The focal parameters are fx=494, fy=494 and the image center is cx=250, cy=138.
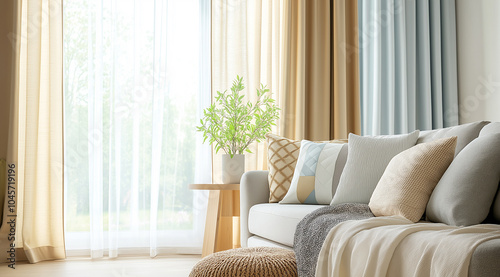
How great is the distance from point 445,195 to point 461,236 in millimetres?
466

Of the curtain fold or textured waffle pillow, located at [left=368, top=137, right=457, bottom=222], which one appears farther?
the curtain fold

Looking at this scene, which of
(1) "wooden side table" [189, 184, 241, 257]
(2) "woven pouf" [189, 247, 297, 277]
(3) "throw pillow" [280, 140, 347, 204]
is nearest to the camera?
(2) "woven pouf" [189, 247, 297, 277]

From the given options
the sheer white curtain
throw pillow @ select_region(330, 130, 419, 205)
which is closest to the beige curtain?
the sheer white curtain

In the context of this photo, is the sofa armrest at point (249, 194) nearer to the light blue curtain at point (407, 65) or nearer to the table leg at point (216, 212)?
the table leg at point (216, 212)

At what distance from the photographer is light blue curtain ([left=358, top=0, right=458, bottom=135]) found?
14.1 ft

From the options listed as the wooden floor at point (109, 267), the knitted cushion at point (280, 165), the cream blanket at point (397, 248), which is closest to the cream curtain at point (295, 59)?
the knitted cushion at point (280, 165)

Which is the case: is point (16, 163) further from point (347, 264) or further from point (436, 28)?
point (436, 28)

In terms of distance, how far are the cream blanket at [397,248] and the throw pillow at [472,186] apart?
136mm

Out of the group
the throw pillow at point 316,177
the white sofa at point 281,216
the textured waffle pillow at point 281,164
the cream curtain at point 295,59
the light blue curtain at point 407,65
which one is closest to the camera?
the white sofa at point 281,216

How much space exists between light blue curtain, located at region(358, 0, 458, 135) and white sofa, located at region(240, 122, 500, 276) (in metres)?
1.71

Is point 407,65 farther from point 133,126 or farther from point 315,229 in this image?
point 315,229

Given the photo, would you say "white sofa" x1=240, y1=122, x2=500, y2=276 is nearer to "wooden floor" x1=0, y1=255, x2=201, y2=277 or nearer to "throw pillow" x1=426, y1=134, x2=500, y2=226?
"throw pillow" x1=426, y1=134, x2=500, y2=226

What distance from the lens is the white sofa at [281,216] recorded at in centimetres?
109

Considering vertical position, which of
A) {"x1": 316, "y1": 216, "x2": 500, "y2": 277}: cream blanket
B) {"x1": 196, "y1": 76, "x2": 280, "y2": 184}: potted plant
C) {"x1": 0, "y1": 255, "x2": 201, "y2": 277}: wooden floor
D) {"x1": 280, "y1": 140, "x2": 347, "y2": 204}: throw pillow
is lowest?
{"x1": 0, "y1": 255, "x2": 201, "y2": 277}: wooden floor
